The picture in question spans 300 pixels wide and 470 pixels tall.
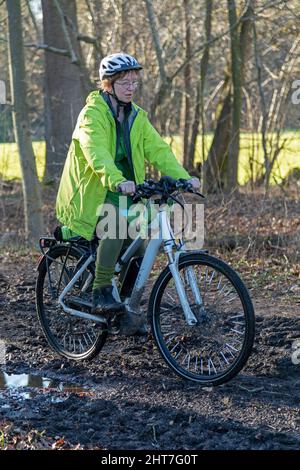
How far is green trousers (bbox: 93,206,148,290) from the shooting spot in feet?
18.7

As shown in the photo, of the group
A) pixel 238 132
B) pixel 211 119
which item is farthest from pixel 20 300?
pixel 211 119

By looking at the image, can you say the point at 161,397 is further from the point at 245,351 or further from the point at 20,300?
the point at 20,300

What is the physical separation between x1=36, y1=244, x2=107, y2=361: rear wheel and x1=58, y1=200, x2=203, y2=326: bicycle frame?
8cm

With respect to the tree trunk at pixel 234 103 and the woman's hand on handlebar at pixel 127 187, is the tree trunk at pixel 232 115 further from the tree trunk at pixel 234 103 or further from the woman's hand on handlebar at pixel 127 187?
the woman's hand on handlebar at pixel 127 187

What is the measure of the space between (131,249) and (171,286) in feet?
1.42

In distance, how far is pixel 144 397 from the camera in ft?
17.6

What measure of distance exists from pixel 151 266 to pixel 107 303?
39 cm

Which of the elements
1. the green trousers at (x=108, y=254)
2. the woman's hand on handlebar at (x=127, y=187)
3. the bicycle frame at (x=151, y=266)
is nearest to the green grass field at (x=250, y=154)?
the bicycle frame at (x=151, y=266)

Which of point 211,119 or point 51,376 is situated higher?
point 211,119

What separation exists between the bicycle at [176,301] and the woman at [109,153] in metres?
0.16

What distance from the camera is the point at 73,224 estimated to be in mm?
5953

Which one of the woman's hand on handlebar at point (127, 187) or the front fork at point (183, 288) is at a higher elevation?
the woman's hand on handlebar at point (127, 187)

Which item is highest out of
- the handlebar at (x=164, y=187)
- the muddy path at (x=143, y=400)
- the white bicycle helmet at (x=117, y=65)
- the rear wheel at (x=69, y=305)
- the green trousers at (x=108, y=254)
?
the white bicycle helmet at (x=117, y=65)

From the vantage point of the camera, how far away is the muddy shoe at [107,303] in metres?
5.82
